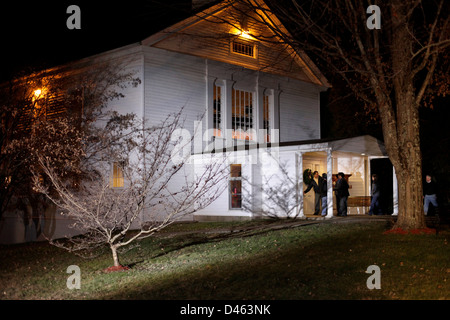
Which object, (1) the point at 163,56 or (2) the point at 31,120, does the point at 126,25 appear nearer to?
(1) the point at 163,56

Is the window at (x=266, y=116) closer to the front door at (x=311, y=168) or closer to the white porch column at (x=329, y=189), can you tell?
the front door at (x=311, y=168)

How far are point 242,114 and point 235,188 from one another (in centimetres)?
409

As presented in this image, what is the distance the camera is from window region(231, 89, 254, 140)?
884 inches

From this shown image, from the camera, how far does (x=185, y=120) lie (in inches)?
812

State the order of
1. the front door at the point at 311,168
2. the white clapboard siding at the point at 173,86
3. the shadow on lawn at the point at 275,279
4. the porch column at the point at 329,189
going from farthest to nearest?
the front door at the point at 311,168, the white clapboard siding at the point at 173,86, the porch column at the point at 329,189, the shadow on lawn at the point at 275,279

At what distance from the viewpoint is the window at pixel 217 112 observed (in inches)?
857

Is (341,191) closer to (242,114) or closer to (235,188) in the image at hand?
(235,188)

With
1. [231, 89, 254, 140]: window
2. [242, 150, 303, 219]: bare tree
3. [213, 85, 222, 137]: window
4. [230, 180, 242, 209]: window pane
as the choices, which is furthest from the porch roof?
[231, 89, 254, 140]: window

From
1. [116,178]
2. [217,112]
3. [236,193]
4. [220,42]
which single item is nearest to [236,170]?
[236,193]

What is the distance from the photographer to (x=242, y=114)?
22.8 m

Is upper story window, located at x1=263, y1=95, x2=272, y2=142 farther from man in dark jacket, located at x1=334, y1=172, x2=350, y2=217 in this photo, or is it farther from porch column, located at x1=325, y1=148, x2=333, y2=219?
porch column, located at x1=325, y1=148, x2=333, y2=219

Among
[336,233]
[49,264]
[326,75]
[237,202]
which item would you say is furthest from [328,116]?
[49,264]

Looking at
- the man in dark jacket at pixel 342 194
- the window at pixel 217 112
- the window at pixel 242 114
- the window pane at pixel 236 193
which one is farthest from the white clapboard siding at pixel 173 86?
the man in dark jacket at pixel 342 194
